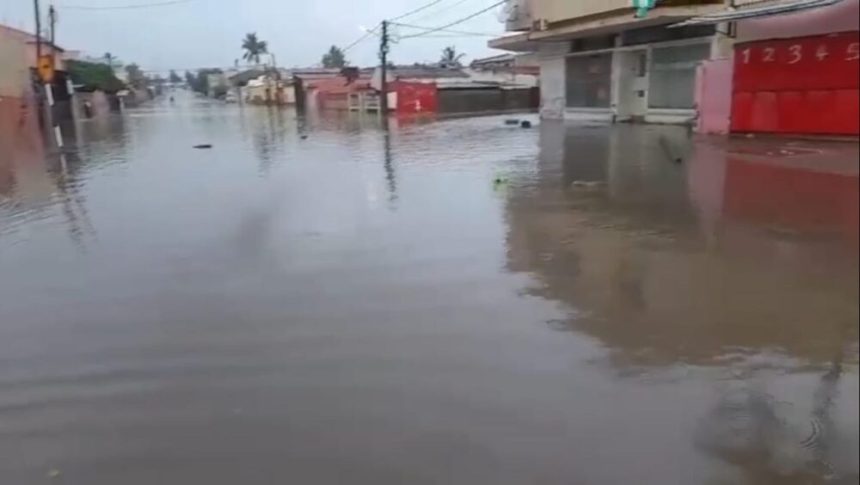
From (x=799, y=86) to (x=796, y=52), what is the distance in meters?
0.18

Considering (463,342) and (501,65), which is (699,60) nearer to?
(463,342)

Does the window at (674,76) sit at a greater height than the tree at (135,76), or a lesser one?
lesser

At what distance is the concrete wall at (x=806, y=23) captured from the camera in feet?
4.60

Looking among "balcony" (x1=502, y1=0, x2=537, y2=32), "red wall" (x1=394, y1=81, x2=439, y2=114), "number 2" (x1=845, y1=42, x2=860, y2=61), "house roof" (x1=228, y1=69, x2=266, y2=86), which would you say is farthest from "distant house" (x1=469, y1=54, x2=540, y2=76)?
"house roof" (x1=228, y1=69, x2=266, y2=86)

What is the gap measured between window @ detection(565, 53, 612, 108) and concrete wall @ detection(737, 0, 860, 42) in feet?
59.6

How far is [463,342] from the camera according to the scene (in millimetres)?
4090

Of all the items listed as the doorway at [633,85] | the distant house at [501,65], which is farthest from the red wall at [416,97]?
the doorway at [633,85]

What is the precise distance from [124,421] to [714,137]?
4.83 m

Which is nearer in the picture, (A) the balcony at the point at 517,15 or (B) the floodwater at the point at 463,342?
(B) the floodwater at the point at 463,342

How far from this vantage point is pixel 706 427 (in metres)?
3.08

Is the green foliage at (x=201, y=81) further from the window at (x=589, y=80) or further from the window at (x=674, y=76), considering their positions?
the window at (x=674, y=76)

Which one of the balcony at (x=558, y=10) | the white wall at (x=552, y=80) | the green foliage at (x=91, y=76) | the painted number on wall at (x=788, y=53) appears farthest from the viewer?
the green foliage at (x=91, y=76)

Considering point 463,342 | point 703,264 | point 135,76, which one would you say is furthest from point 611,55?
point 135,76

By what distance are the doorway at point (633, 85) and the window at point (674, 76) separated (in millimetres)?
362
